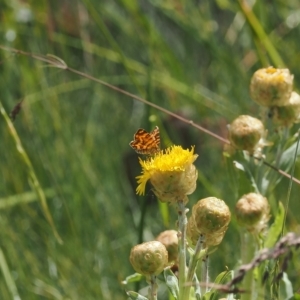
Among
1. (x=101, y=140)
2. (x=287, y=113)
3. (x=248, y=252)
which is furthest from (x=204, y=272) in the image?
(x=101, y=140)

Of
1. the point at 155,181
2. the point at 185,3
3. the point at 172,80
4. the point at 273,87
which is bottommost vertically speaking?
the point at 155,181

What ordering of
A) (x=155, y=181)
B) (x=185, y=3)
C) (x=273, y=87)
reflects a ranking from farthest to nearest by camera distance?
(x=185, y=3) → (x=273, y=87) → (x=155, y=181)


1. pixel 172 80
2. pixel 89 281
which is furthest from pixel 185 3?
pixel 89 281

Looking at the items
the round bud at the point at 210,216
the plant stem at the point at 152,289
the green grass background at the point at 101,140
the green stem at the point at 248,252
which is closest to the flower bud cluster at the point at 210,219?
the round bud at the point at 210,216

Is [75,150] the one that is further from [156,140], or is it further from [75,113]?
[156,140]

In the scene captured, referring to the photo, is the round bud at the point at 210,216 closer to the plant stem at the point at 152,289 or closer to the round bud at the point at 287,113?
the plant stem at the point at 152,289

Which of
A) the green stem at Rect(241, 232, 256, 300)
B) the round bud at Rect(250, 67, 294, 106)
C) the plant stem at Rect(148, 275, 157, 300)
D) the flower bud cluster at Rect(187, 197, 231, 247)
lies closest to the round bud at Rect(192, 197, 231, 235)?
the flower bud cluster at Rect(187, 197, 231, 247)

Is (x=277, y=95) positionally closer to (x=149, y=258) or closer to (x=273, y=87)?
(x=273, y=87)
